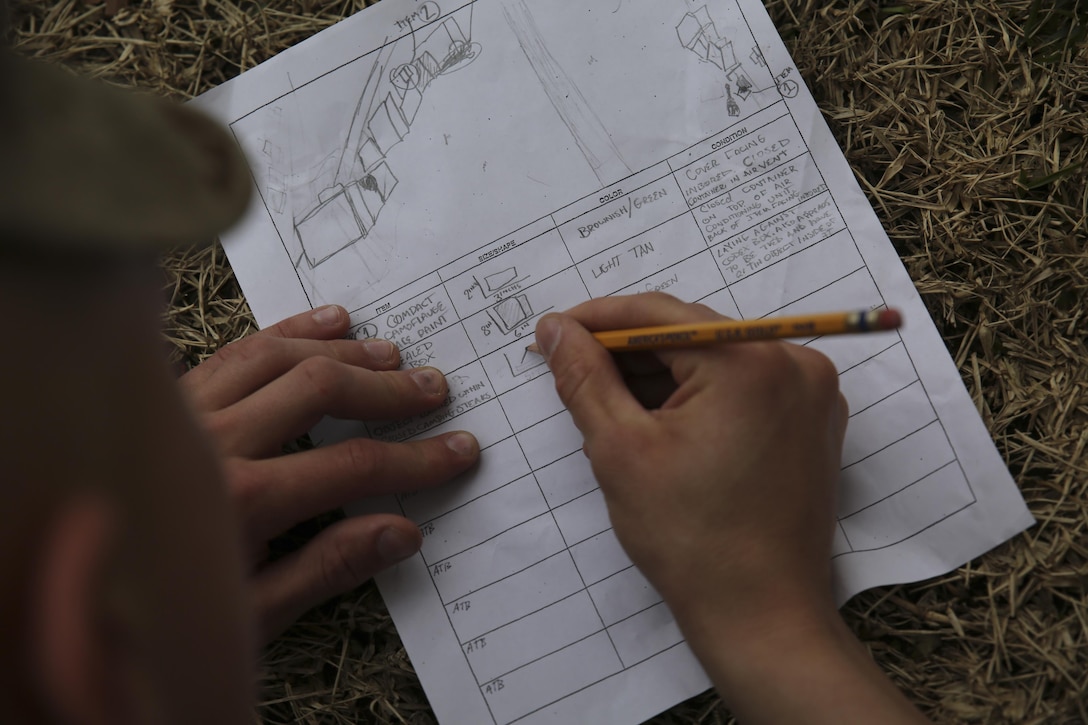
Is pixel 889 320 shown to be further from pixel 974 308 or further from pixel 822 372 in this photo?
pixel 974 308

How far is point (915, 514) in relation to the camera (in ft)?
2.01

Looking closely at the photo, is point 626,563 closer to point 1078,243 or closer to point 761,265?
point 761,265

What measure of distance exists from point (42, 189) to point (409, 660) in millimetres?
472

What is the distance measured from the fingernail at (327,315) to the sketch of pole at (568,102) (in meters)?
0.24

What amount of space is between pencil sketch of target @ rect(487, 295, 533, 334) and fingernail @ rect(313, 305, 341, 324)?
0.41ft

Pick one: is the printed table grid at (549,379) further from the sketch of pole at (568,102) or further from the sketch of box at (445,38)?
the sketch of box at (445,38)

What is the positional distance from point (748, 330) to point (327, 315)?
341 millimetres

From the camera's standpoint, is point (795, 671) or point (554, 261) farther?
point (554, 261)

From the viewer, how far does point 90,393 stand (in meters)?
0.30

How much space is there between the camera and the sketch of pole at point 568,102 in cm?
66

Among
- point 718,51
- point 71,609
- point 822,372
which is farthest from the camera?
point 718,51

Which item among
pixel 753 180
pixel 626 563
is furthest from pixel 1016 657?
pixel 753 180

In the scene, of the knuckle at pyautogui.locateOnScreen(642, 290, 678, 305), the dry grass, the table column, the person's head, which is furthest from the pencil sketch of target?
the person's head

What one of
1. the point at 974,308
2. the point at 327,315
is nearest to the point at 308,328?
the point at 327,315
